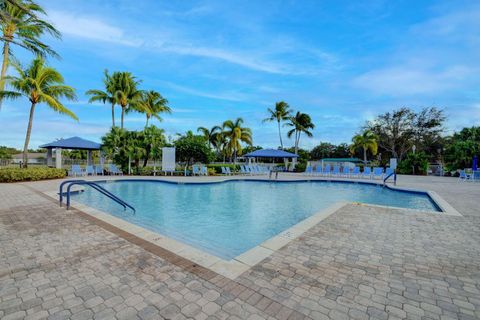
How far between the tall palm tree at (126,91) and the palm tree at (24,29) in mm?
7137

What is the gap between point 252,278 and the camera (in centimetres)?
251

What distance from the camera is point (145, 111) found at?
71.5ft

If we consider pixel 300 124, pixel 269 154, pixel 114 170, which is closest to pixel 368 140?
pixel 300 124

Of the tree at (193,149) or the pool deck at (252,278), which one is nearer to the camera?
the pool deck at (252,278)

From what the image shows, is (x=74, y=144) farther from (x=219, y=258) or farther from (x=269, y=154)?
(x=219, y=258)

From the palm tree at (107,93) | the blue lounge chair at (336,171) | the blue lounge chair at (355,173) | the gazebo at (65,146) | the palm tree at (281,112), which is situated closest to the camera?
the gazebo at (65,146)

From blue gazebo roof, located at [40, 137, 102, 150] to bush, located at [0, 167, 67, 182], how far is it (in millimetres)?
2695

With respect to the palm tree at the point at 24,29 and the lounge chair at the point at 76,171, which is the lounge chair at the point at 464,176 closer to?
the palm tree at the point at 24,29

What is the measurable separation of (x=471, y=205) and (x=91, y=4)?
1387 cm

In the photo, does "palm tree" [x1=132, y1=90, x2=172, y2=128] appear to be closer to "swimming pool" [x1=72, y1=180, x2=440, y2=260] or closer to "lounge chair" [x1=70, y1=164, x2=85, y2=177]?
"lounge chair" [x1=70, y1=164, x2=85, y2=177]

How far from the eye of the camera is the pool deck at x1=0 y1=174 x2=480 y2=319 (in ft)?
6.48

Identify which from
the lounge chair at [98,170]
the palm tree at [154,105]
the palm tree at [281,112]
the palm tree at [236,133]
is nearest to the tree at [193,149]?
the lounge chair at [98,170]

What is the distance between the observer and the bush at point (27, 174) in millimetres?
11289

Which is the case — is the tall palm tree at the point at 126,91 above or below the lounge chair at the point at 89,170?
above
